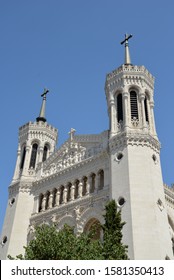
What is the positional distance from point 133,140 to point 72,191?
28.1ft

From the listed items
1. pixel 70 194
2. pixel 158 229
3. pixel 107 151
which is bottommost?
pixel 158 229

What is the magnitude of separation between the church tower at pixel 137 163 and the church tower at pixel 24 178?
1163 centimetres

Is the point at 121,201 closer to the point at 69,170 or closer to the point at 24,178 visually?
the point at 69,170

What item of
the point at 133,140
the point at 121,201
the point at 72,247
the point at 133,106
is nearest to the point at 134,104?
the point at 133,106

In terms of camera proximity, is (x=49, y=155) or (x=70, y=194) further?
(x=49, y=155)

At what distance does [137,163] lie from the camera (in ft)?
105

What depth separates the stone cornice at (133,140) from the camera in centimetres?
3338

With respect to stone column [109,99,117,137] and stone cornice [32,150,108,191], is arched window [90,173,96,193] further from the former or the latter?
stone column [109,99,117,137]

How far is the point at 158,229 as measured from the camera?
28078 mm
